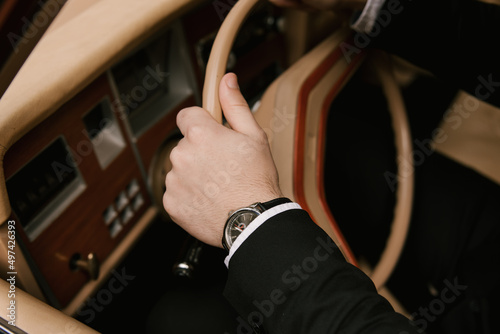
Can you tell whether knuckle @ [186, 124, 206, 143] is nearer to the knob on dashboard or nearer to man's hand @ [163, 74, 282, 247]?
man's hand @ [163, 74, 282, 247]

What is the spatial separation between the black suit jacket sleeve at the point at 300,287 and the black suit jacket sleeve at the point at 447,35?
432 mm

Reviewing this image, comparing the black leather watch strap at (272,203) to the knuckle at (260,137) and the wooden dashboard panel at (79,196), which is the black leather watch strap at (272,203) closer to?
the knuckle at (260,137)

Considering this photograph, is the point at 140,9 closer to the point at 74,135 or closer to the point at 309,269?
the point at 74,135

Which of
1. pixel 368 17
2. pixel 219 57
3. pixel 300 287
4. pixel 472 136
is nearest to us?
pixel 300 287

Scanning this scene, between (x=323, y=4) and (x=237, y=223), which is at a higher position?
(x=323, y=4)

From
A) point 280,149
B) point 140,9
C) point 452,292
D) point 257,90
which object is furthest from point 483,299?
point 140,9

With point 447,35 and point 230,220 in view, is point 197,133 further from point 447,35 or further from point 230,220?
point 447,35

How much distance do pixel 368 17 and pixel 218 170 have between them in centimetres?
40

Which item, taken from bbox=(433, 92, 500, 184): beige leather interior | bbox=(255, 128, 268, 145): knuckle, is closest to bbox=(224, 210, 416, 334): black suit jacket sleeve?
→ bbox=(255, 128, 268, 145): knuckle

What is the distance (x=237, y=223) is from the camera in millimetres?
495

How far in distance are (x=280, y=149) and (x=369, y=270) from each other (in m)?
0.44

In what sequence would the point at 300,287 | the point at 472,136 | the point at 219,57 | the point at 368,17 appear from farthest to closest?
the point at 472,136
the point at 368,17
the point at 219,57
the point at 300,287

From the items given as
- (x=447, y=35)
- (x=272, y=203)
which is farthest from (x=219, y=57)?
(x=447, y=35)

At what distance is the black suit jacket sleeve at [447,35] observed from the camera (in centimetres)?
71
